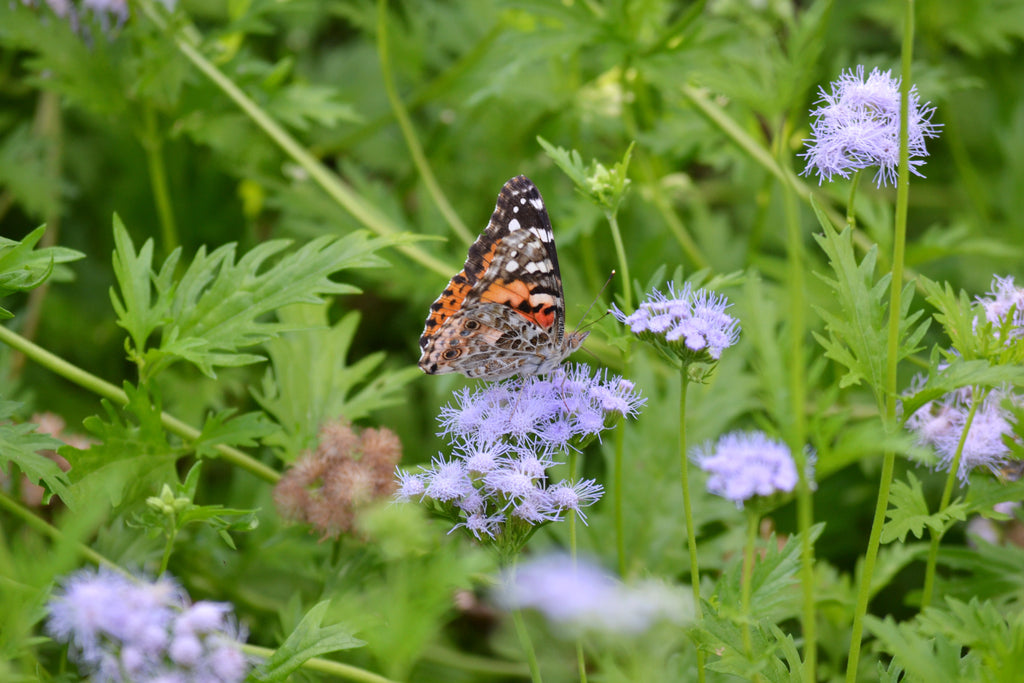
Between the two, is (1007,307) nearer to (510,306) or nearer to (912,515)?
(912,515)

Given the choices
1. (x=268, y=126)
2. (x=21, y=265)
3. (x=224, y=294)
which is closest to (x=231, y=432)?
(x=224, y=294)

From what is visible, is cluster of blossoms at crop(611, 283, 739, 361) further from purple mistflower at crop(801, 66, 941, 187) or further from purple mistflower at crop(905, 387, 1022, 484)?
purple mistflower at crop(905, 387, 1022, 484)

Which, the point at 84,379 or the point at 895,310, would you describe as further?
the point at 84,379

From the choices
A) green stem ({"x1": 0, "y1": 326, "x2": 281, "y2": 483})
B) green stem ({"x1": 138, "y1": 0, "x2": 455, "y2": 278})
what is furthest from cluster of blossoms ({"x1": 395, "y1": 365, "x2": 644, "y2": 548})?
green stem ({"x1": 138, "y1": 0, "x2": 455, "y2": 278})

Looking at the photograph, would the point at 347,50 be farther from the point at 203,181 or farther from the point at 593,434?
the point at 593,434

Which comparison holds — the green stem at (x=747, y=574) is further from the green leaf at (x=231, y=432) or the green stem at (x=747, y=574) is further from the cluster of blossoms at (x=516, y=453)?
the green leaf at (x=231, y=432)

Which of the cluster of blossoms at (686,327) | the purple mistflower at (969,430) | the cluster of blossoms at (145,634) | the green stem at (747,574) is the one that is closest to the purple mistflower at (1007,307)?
the purple mistflower at (969,430)

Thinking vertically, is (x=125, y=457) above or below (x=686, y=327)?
below
